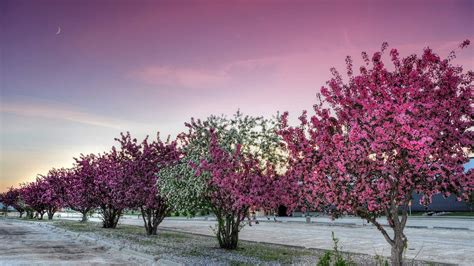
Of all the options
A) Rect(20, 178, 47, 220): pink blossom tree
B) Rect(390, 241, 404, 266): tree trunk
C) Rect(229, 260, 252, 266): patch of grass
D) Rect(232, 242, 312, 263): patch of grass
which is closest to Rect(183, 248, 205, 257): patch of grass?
Rect(232, 242, 312, 263): patch of grass

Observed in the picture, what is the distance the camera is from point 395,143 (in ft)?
29.2

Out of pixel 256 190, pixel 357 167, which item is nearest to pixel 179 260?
pixel 256 190

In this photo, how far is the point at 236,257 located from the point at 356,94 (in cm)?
654

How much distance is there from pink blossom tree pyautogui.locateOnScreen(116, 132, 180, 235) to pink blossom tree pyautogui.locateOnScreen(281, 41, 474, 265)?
15.1m

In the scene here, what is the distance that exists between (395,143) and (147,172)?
748 inches

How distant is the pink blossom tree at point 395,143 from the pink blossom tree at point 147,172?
15122mm

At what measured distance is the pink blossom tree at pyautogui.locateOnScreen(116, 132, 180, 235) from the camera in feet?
81.1

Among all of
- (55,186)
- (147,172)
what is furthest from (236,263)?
(55,186)

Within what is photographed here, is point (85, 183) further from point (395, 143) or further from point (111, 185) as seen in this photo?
point (395, 143)

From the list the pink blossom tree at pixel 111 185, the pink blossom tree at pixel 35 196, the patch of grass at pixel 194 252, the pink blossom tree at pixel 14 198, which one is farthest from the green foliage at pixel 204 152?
the pink blossom tree at pixel 14 198

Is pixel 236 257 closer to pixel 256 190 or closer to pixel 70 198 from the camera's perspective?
pixel 256 190

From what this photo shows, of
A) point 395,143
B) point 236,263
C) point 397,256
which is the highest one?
point 395,143

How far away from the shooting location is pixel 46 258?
587 inches

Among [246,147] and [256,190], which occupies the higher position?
[246,147]
